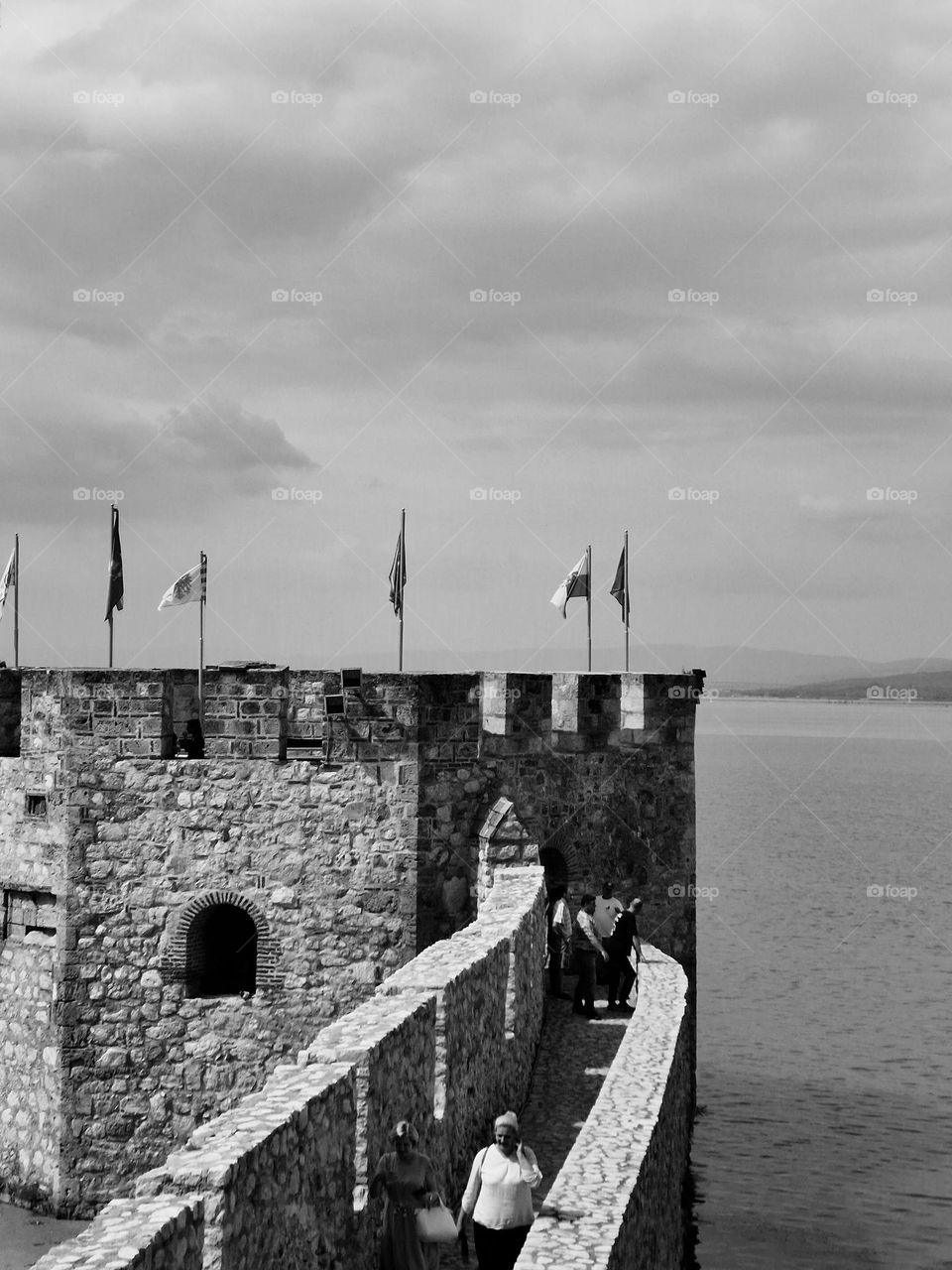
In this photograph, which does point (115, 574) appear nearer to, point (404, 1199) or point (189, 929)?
point (189, 929)

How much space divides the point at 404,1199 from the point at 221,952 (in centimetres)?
792

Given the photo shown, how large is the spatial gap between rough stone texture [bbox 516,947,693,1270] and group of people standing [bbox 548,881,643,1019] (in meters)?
0.97

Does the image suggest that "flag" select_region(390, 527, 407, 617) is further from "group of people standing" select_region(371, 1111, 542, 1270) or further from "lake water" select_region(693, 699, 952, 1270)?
"group of people standing" select_region(371, 1111, 542, 1270)

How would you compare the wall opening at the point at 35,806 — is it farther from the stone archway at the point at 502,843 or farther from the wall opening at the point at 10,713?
the stone archway at the point at 502,843

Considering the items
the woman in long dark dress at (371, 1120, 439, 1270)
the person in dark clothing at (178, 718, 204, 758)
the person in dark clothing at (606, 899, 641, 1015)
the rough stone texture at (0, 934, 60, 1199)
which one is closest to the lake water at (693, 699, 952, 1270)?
the person in dark clothing at (606, 899, 641, 1015)

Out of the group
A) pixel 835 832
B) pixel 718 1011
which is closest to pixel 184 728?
pixel 718 1011

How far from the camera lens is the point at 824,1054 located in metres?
28.3

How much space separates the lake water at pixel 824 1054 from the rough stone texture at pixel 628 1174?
563 centimetres

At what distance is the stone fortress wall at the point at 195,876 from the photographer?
53.4ft

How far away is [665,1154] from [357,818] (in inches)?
204

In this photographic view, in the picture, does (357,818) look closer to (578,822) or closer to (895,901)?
(578,822)

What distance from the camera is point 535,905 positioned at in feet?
50.6

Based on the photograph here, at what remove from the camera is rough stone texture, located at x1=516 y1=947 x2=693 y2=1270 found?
28.9ft

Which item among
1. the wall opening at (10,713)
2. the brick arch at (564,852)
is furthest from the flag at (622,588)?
the wall opening at (10,713)
